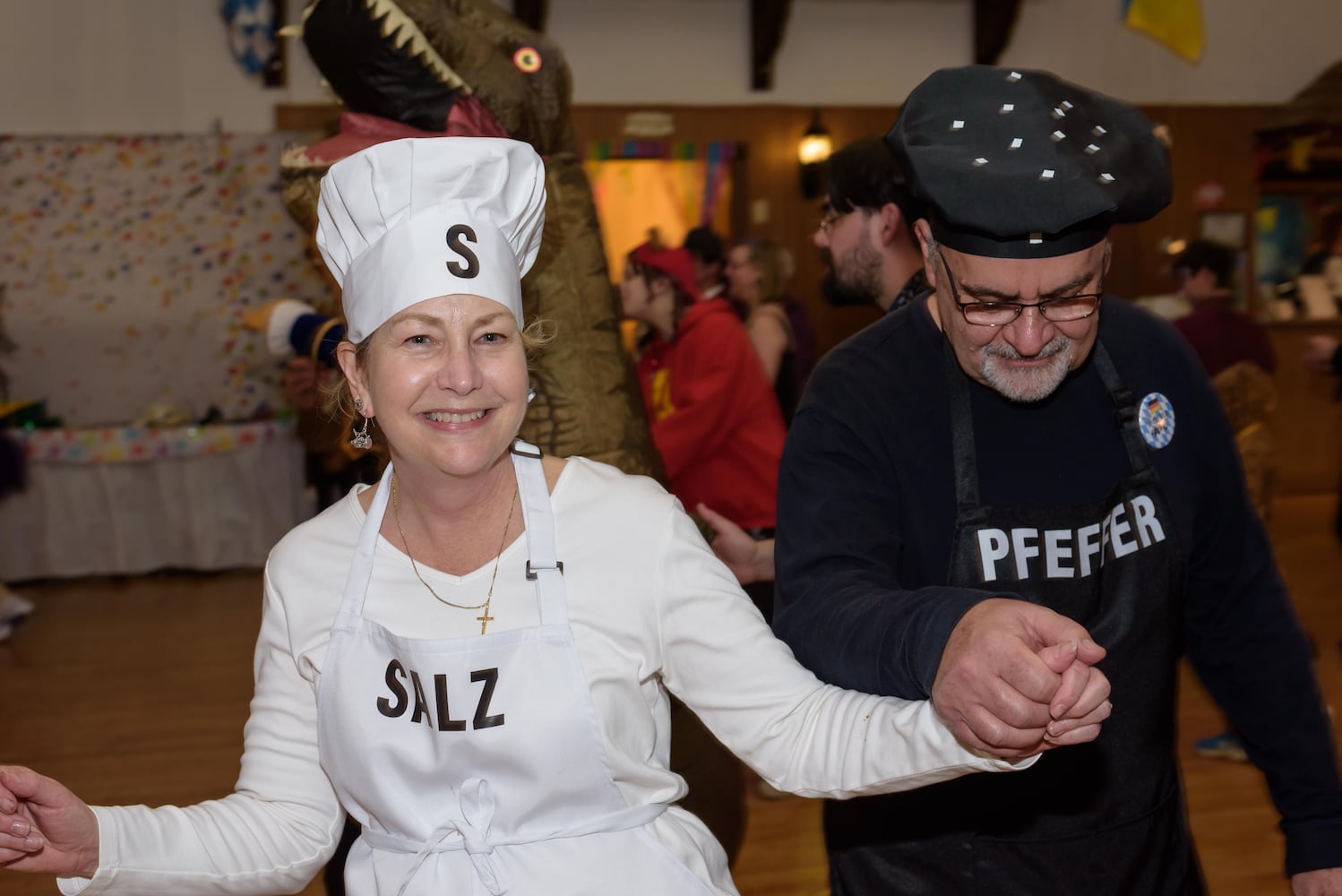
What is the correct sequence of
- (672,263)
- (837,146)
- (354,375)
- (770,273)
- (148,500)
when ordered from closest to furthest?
(354,375), (672,263), (770,273), (148,500), (837,146)

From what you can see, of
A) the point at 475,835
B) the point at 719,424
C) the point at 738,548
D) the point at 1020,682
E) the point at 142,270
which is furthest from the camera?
the point at 142,270

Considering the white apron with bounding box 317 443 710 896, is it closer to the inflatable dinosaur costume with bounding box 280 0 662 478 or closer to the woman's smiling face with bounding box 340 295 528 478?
the woman's smiling face with bounding box 340 295 528 478

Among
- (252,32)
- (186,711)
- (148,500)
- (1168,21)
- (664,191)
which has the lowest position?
(186,711)

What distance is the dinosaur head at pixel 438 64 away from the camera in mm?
2068

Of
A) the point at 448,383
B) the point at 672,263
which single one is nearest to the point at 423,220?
the point at 448,383

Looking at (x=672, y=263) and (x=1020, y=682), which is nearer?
(x=1020, y=682)

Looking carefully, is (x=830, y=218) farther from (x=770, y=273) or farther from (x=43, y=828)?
(x=770, y=273)

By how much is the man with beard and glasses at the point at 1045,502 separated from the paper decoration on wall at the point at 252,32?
23.1ft

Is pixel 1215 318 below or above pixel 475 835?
above

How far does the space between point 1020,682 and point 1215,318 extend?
163 inches

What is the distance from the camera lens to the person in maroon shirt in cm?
465

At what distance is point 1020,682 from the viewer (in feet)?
3.30

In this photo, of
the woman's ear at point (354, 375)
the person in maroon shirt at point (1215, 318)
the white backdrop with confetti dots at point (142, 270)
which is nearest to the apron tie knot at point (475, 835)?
the woman's ear at point (354, 375)

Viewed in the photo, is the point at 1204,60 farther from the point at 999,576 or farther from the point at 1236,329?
the point at 999,576
